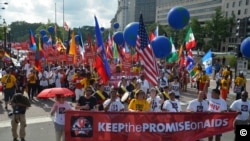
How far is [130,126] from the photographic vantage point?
7297 millimetres

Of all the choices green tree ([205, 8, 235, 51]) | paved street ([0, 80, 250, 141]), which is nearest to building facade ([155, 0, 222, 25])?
green tree ([205, 8, 235, 51])

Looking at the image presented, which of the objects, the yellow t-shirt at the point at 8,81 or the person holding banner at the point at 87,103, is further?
the yellow t-shirt at the point at 8,81

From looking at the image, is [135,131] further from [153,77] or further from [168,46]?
[168,46]

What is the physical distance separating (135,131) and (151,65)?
2819 mm

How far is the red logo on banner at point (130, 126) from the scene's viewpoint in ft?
23.8

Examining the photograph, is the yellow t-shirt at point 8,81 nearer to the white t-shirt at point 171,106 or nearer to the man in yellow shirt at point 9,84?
the man in yellow shirt at point 9,84

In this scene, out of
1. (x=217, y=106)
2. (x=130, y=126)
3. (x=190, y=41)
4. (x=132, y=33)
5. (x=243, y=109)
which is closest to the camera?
(x=130, y=126)

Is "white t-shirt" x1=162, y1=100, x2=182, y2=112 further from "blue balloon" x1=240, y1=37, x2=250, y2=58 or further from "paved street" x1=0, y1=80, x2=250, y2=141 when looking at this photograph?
"blue balloon" x1=240, y1=37, x2=250, y2=58

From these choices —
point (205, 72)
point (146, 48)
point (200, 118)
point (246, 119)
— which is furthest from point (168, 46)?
point (200, 118)

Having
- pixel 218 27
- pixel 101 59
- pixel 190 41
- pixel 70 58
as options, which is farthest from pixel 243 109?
pixel 218 27

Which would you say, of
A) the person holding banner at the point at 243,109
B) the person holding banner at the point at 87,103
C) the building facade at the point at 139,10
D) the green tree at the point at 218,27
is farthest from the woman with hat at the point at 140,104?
the building facade at the point at 139,10

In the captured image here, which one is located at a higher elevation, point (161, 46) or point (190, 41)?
point (190, 41)

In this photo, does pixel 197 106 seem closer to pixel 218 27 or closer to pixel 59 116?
pixel 59 116

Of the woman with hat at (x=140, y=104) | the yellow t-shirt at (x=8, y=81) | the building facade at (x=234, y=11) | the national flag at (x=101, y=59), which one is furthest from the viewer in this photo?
the building facade at (x=234, y=11)
